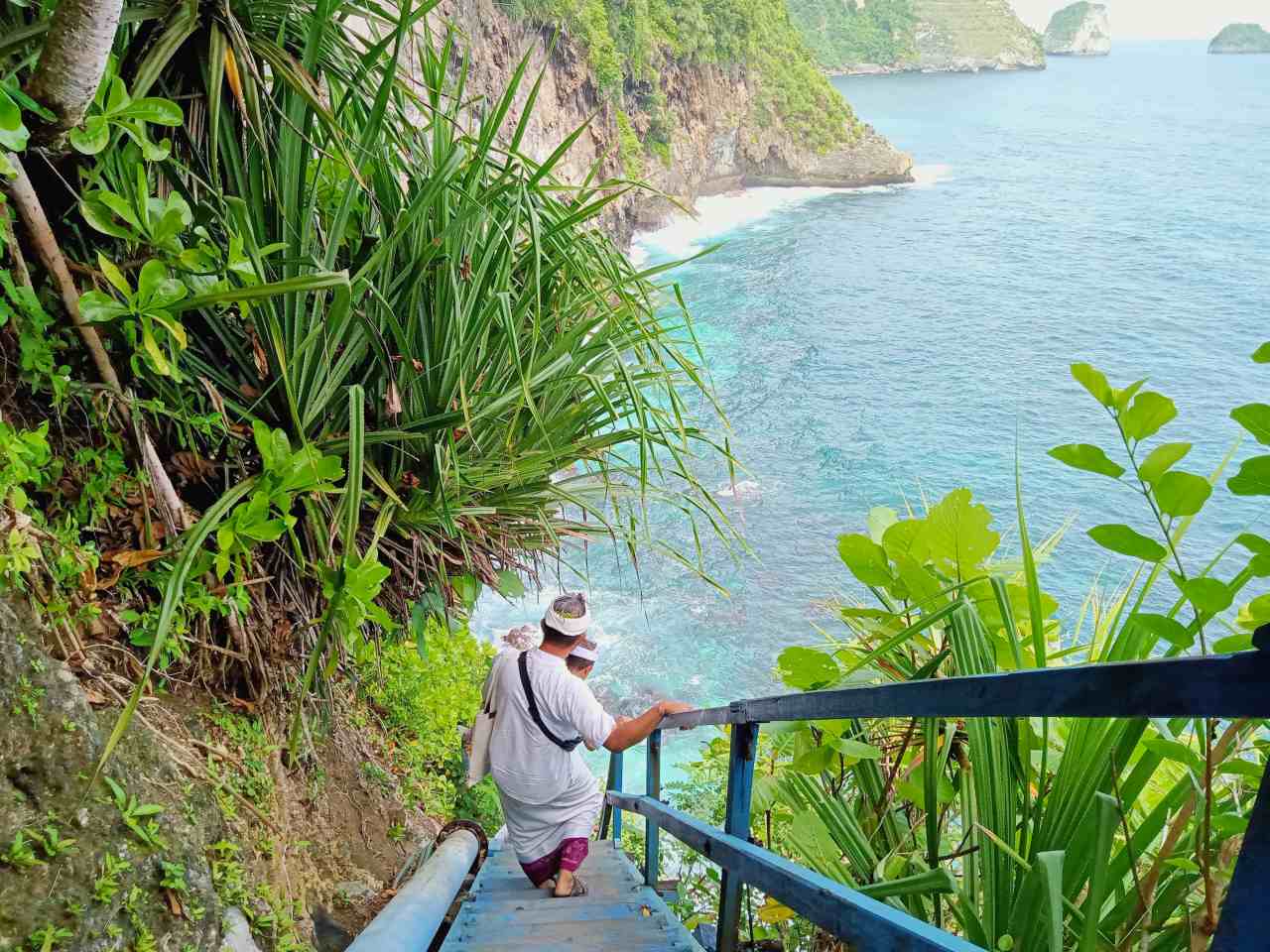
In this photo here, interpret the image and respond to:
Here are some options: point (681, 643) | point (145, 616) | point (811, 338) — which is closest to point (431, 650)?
point (145, 616)

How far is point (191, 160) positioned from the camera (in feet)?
7.97

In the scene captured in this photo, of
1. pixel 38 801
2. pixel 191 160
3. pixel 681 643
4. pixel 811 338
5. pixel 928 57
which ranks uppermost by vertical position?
pixel 928 57

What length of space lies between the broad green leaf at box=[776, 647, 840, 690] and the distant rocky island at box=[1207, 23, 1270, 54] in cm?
17485

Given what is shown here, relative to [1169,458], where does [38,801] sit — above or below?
below

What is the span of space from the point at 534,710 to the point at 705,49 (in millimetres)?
49389

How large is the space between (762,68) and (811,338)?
2539cm

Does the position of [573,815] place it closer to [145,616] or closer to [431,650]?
[145,616]

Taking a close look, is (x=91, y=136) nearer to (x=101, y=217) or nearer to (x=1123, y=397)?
(x=101, y=217)

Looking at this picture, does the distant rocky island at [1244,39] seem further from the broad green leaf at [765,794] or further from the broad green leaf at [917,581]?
the broad green leaf at [765,794]

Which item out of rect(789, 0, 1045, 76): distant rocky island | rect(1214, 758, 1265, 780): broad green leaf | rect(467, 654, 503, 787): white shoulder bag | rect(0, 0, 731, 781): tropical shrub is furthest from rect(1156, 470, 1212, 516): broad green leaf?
rect(789, 0, 1045, 76): distant rocky island

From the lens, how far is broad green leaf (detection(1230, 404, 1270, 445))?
0.91 metres

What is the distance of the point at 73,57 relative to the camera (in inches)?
68.9

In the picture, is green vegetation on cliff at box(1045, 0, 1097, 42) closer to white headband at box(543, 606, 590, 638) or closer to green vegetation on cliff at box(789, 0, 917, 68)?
green vegetation on cliff at box(789, 0, 917, 68)

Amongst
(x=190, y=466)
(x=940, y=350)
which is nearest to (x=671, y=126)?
(x=940, y=350)
